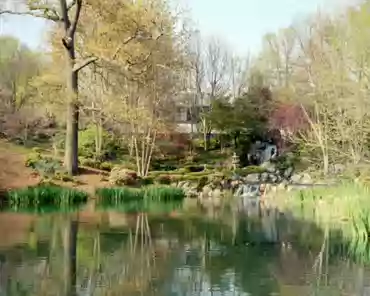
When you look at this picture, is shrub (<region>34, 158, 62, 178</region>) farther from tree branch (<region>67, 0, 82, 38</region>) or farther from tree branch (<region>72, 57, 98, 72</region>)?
tree branch (<region>67, 0, 82, 38</region>)

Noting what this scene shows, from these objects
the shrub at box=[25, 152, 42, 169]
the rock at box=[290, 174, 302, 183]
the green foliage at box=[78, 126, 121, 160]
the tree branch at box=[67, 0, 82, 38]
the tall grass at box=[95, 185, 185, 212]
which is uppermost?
the tree branch at box=[67, 0, 82, 38]

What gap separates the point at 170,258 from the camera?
24.6ft

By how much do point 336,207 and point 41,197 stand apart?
6701 millimetres

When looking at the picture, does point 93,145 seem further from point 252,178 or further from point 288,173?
point 288,173

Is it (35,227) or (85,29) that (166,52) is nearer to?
(85,29)

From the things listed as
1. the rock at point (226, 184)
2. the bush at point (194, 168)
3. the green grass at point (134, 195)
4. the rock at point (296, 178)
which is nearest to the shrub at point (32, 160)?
the green grass at point (134, 195)

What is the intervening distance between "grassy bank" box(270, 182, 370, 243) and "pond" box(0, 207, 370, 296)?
0.45m

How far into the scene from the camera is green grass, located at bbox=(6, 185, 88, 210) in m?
14.6

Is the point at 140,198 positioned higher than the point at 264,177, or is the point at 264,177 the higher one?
the point at 264,177

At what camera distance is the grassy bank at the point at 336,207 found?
912 centimetres

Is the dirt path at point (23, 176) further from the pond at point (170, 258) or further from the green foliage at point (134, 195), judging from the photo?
the pond at point (170, 258)

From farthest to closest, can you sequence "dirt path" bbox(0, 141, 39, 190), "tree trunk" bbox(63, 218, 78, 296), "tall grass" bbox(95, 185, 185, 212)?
"dirt path" bbox(0, 141, 39, 190) < "tall grass" bbox(95, 185, 185, 212) < "tree trunk" bbox(63, 218, 78, 296)

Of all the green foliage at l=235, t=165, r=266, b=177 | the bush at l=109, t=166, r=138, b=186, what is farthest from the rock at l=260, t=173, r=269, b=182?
the bush at l=109, t=166, r=138, b=186

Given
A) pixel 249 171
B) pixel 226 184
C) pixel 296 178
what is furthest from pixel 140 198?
pixel 296 178
